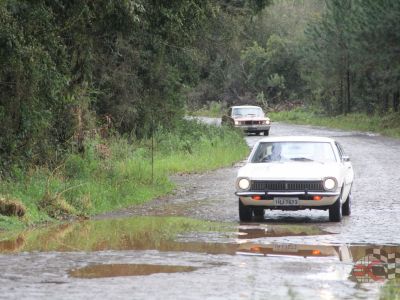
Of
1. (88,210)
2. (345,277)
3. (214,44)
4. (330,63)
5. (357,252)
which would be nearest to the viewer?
(345,277)

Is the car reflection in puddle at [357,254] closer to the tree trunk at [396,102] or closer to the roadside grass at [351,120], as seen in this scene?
the roadside grass at [351,120]

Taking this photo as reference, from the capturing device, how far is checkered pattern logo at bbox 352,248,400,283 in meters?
9.80

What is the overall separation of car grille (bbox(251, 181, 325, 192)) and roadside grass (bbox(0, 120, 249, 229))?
3.37m

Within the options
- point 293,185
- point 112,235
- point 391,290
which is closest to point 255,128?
point 293,185

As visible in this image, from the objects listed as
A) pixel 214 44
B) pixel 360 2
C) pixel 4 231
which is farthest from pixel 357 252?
pixel 360 2

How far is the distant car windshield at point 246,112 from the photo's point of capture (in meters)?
48.4

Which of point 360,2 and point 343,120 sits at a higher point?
point 360,2

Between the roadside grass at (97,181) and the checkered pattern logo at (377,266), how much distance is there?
6006mm

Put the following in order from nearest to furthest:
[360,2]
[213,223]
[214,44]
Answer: [213,223] < [214,44] < [360,2]

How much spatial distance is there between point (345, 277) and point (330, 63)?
190 feet

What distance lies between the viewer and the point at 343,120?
6725cm

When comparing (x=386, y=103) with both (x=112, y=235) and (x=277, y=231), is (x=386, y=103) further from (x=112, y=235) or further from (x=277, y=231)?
(x=112, y=235)

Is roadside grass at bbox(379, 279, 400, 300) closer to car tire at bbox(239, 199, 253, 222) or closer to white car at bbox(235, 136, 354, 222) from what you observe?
white car at bbox(235, 136, 354, 222)

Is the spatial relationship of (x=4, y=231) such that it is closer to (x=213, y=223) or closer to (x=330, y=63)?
(x=213, y=223)
